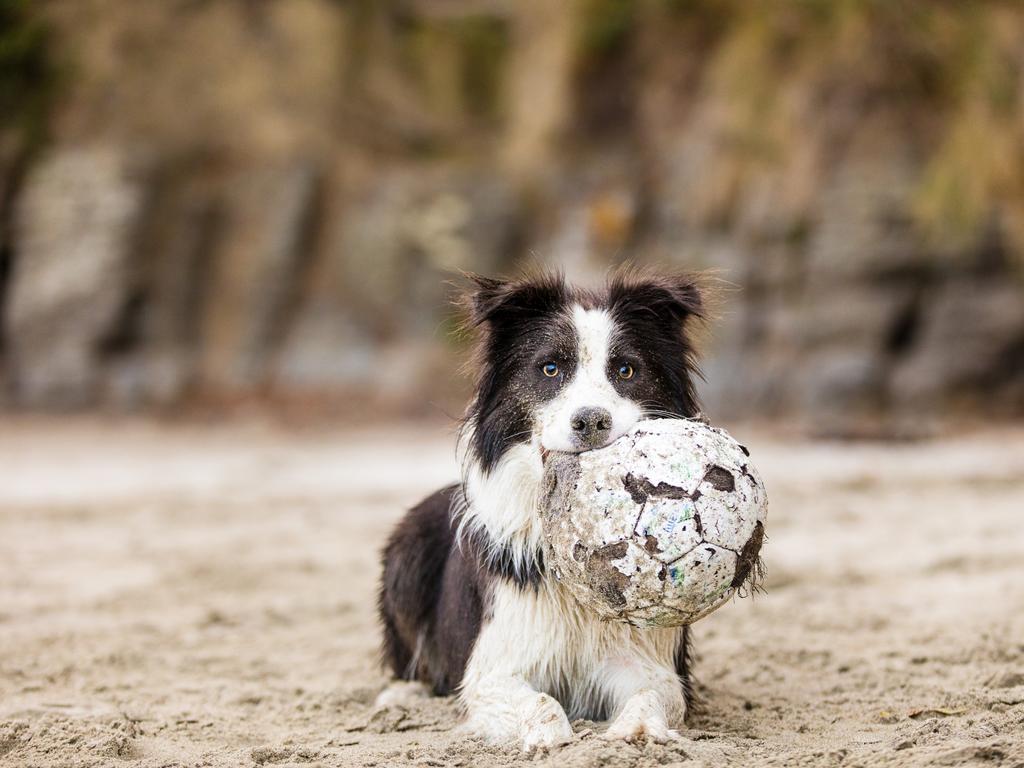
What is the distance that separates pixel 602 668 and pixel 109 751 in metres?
1.72

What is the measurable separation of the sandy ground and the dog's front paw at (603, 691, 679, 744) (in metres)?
0.07

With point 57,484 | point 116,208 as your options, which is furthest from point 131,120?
point 57,484

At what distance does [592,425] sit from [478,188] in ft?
51.1

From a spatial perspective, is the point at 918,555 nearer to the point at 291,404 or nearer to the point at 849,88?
the point at 849,88

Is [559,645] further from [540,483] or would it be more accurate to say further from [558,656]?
[540,483]

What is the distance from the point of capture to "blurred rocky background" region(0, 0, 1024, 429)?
14.7 m

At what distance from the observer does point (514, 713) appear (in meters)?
4.02

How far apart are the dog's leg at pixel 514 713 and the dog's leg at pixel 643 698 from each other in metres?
0.19

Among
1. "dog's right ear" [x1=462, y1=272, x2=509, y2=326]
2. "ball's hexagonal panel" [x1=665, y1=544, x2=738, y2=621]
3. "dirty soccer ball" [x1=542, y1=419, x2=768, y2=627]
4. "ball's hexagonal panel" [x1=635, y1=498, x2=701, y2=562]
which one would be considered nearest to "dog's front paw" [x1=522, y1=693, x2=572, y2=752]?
"dirty soccer ball" [x1=542, y1=419, x2=768, y2=627]

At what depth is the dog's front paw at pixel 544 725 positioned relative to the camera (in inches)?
150

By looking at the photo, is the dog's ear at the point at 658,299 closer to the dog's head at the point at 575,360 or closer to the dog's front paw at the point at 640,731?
the dog's head at the point at 575,360

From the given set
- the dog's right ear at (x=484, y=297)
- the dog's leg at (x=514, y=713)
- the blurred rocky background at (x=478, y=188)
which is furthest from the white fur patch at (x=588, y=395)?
the blurred rocky background at (x=478, y=188)

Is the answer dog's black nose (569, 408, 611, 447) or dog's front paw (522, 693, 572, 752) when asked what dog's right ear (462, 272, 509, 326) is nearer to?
dog's black nose (569, 408, 611, 447)

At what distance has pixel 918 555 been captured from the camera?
24.2ft
